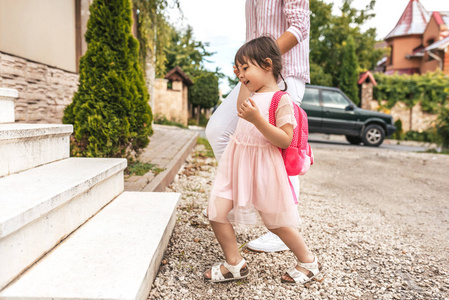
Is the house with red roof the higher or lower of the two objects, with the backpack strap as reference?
higher

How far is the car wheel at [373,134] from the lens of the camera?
38.5 feet

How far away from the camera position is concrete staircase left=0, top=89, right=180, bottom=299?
Answer: 50.0 inches

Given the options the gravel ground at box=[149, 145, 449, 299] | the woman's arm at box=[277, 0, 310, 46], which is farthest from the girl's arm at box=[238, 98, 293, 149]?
the gravel ground at box=[149, 145, 449, 299]

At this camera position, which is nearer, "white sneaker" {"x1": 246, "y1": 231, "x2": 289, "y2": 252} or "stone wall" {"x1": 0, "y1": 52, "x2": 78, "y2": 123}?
"white sneaker" {"x1": 246, "y1": 231, "x2": 289, "y2": 252}

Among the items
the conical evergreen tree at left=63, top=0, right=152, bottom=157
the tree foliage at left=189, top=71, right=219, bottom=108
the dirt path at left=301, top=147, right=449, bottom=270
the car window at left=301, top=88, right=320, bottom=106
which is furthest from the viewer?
the tree foliage at left=189, top=71, right=219, bottom=108

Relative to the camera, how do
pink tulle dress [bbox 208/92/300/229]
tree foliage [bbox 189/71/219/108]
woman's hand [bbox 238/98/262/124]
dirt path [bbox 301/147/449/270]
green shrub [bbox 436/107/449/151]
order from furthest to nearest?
1. tree foliage [bbox 189/71/219/108]
2. green shrub [bbox 436/107/449/151]
3. dirt path [bbox 301/147/449/270]
4. pink tulle dress [bbox 208/92/300/229]
5. woman's hand [bbox 238/98/262/124]

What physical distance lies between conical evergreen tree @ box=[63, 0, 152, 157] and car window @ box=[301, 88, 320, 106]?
8420 millimetres

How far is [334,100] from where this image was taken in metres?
11.4

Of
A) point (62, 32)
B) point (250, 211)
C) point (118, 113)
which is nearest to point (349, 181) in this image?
point (118, 113)

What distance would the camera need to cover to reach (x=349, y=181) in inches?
199

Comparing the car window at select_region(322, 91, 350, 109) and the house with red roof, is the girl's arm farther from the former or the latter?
the house with red roof

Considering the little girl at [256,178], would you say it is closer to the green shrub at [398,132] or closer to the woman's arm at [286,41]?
the woman's arm at [286,41]

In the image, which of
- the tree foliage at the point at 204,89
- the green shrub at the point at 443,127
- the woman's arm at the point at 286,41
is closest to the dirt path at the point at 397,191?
the woman's arm at the point at 286,41

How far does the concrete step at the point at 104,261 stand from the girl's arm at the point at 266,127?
2.48 ft
